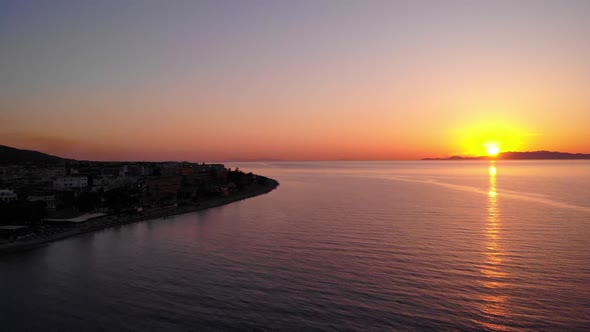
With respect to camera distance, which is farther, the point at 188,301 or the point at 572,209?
the point at 572,209

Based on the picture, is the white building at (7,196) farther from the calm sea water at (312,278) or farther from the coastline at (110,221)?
the calm sea water at (312,278)

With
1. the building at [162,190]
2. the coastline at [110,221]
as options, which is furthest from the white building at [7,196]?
the building at [162,190]

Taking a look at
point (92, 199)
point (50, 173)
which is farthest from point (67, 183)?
point (92, 199)

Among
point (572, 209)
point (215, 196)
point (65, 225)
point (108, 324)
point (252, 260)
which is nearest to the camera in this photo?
point (108, 324)

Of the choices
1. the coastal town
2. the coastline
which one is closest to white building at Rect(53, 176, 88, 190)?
the coastal town

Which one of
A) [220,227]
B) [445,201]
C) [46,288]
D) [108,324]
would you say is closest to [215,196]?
[220,227]

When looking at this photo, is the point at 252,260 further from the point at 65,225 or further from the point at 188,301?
the point at 65,225

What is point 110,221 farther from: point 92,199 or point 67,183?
point 67,183
